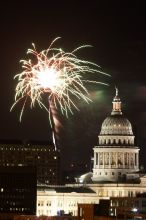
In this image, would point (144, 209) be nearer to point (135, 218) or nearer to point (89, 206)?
point (89, 206)

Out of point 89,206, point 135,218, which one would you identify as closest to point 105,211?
point 89,206

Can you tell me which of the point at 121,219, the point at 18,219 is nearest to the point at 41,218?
the point at 18,219

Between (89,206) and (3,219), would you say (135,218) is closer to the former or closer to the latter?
(89,206)

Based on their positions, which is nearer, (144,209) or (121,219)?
(121,219)

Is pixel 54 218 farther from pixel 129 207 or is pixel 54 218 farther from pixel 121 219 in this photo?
pixel 129 207

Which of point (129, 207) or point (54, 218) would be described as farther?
point (129, 207)

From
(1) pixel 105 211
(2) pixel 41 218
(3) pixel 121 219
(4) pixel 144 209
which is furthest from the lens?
(4) pixel 144 209

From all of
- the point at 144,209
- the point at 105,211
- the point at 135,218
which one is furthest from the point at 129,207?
the point at 135,218

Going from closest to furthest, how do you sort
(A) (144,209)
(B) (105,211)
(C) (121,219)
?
1. (C) (121,219)
2. (B) (105,211)
3. (A) (144,209)
